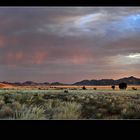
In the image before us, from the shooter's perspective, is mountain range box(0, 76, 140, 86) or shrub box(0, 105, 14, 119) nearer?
shrub box(0, 105, 14, 119)

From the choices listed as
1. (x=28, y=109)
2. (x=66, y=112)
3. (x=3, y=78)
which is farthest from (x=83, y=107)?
(x=3, y=78)

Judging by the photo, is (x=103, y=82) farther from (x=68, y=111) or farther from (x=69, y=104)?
(x=68, y=111)

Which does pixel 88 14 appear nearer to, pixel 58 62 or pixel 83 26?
pixel 83 26

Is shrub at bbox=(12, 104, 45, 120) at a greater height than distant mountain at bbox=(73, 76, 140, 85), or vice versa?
distant mountain at bbox=(73, 76, 140, 85)

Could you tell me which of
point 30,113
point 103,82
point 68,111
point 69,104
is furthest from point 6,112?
point 103,82

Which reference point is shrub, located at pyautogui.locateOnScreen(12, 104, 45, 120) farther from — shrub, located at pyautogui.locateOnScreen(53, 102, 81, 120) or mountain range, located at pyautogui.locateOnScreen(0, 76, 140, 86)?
mountain range, located at pyautogui.locateOnScreen(0, 76, 140, 86)

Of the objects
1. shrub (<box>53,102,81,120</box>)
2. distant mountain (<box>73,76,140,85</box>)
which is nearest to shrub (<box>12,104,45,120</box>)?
shrub (<box>53,102,81,120</box>)

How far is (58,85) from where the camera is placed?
6273 mm

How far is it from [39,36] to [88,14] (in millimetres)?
1000

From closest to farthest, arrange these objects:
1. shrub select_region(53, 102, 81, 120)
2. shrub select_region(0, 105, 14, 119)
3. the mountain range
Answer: shrub select_region(0, 105, 14, 119)
shrub select_region(53, 102, 81, 120)
the mountain range

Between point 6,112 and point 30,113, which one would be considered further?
point 30,113
